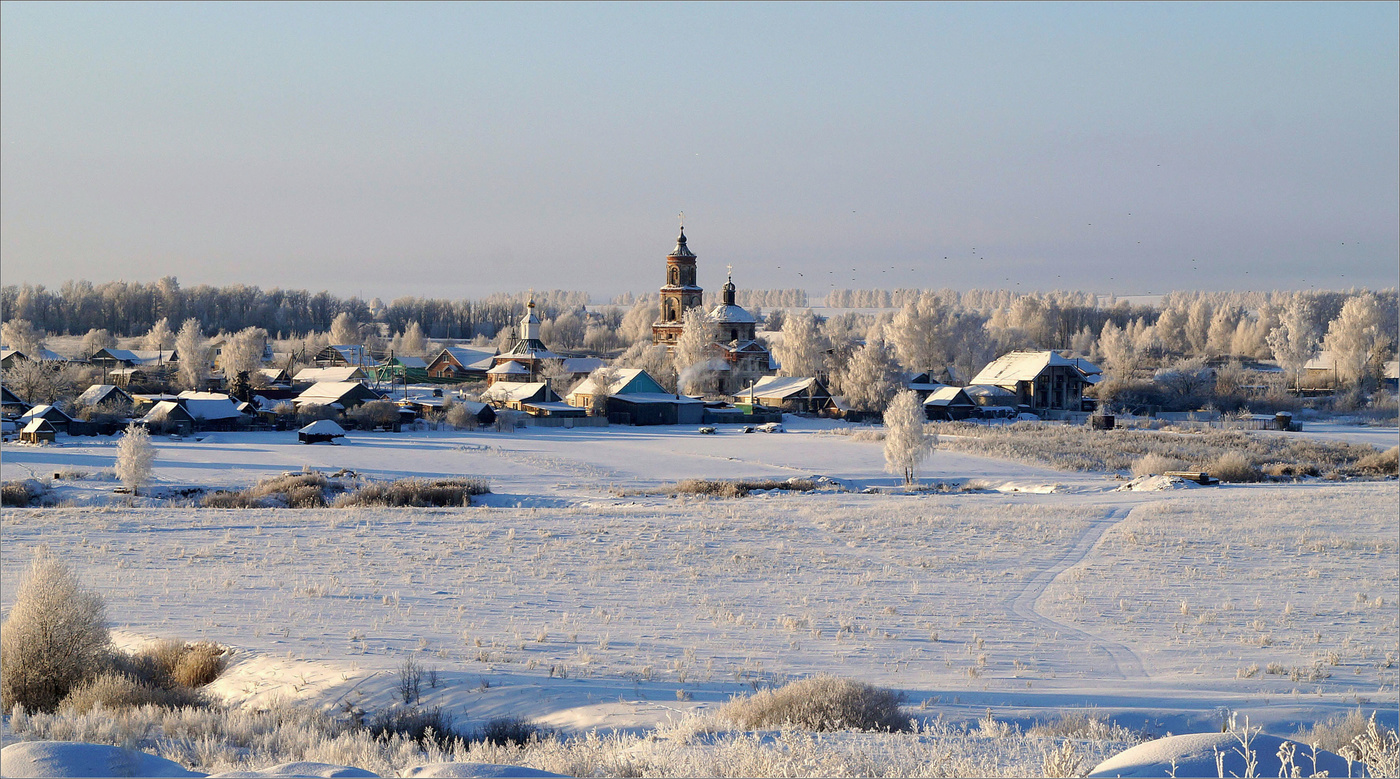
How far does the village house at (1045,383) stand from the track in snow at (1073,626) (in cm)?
4336

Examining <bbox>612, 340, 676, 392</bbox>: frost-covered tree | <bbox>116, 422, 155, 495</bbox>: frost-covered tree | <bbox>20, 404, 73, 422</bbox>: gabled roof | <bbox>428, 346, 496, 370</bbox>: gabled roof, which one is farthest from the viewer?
<bbox>428, 346, 496, 370</bbox>: gabled roof

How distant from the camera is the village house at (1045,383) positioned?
221ft

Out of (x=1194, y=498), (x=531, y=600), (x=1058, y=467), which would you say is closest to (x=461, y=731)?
(x=531, y=600)

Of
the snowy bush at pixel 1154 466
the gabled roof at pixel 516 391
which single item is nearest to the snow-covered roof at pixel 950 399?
the gabled roof at pixel 516 391

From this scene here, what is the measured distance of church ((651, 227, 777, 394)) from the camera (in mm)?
78688

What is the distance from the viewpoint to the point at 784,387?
70938mm

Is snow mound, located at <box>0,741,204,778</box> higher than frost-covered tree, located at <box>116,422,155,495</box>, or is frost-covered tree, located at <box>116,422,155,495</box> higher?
snow mound, located at <box>0,741,204,778</box>

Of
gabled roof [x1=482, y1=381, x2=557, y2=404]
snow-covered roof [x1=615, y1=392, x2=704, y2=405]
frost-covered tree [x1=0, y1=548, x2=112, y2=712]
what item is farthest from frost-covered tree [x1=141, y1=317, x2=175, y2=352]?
frost-covered tree [x1=0, y1=548, x2=112, y2=712]

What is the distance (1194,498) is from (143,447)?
2933 centimetres

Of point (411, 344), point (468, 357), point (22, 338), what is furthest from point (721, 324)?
point (411, 344)

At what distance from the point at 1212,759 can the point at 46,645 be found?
1029 centimetres

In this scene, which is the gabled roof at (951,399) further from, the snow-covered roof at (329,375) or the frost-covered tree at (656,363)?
the snow-covered roof at (329,375)

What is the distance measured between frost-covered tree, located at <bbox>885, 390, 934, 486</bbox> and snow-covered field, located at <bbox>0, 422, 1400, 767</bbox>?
109 inches

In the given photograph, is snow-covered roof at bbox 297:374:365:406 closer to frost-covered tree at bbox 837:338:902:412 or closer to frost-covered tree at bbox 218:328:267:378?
frost-covered tree at bbox 218:328:267:378
